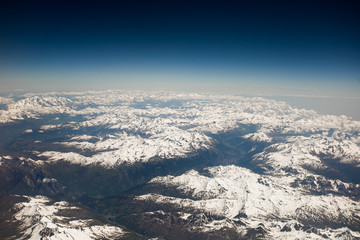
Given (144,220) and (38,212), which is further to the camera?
(144,220)

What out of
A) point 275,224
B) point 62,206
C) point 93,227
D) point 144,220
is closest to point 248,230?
point 275,224

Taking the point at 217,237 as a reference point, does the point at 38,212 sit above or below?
above

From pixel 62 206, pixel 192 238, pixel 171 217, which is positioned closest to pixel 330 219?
pixel 192 238

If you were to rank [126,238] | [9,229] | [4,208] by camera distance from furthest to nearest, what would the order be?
[4,208], [126,238], [9,229]

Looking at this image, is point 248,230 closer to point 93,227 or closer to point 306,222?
point 306,222

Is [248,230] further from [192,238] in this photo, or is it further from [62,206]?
[62,206]

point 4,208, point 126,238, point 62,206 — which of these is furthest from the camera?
point 62,206
